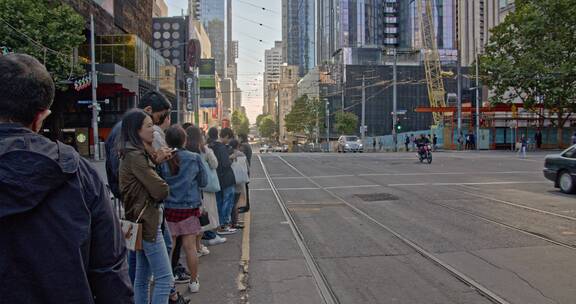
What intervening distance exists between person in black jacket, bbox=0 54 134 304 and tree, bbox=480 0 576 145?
138 ft

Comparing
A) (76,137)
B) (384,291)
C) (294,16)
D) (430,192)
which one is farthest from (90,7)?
(294,16)

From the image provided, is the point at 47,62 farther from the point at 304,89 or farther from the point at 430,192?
the point at 304,89

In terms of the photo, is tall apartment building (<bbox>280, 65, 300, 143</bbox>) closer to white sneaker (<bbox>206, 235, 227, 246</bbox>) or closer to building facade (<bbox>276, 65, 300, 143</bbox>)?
building facade (<bbox>276, 65, 300, 143</bbox>)

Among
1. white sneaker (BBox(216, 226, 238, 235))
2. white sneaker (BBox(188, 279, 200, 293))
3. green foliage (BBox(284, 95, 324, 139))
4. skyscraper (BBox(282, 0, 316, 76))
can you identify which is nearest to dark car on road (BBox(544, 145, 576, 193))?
white sneaker (BBox(216, 226, 238, 235))

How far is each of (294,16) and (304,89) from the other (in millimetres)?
56332

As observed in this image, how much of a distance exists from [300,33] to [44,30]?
14537 cm

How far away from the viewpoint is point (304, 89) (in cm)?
12469

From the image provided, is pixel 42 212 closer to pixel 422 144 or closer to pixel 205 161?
pixel 205 161

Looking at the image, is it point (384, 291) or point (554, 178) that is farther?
point (554, 178)

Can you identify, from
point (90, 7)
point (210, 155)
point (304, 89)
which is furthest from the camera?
point (304, 89)

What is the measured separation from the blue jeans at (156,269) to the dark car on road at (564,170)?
39.7 ft

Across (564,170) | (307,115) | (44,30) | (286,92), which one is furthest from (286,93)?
(564,170)

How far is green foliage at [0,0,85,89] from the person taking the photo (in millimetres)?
23688

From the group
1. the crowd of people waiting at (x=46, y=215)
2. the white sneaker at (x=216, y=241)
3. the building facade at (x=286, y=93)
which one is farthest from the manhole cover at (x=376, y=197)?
the building facade at (x=286, y=93)
